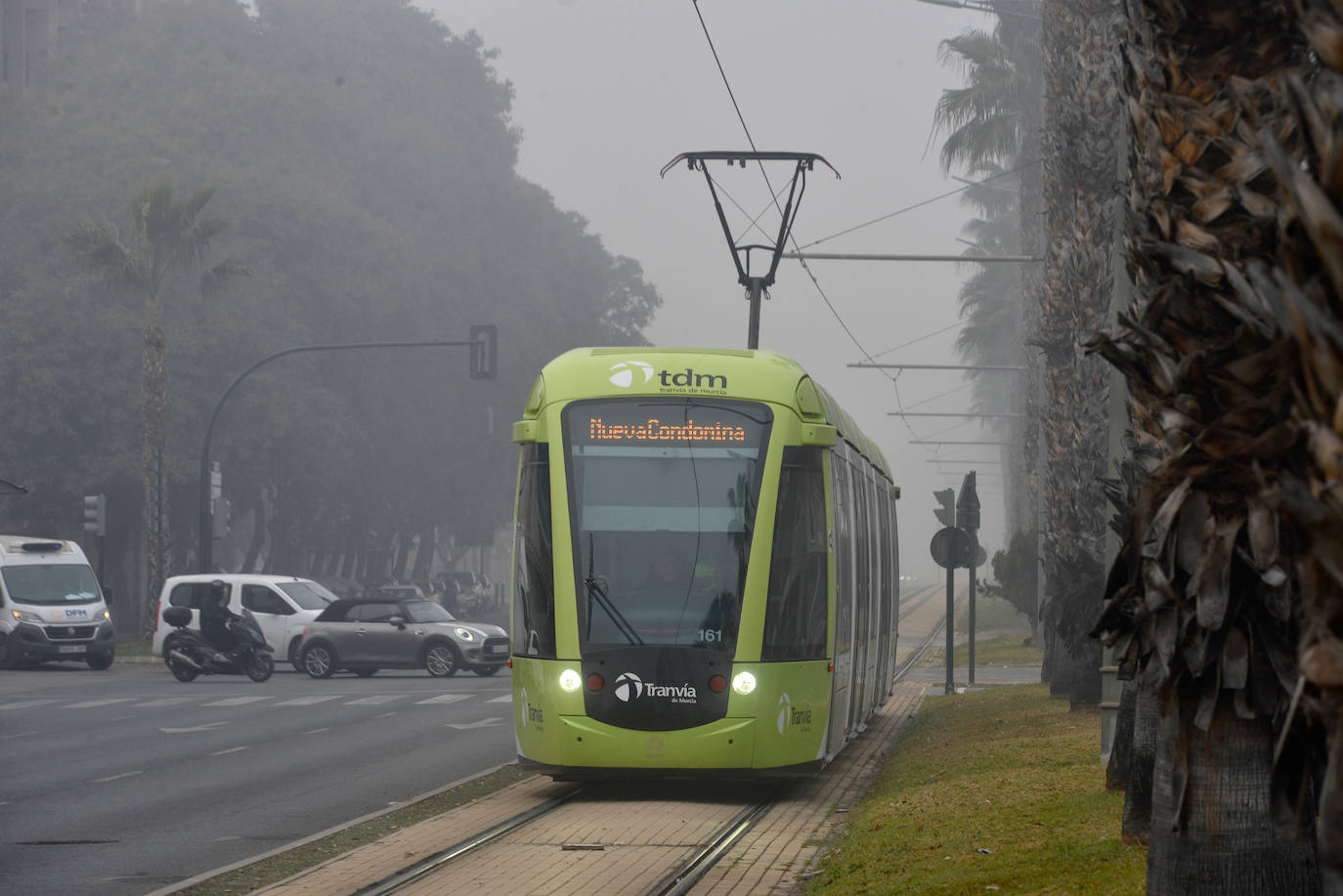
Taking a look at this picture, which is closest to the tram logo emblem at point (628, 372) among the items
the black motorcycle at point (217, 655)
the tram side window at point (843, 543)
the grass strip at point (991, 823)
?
the tram side window at point (843, 543)

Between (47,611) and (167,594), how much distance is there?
9.48ft

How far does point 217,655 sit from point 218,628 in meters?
0.45

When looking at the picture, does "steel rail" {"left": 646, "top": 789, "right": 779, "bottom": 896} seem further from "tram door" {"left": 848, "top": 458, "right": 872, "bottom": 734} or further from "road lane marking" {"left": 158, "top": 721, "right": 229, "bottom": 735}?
"road lane marking" {"left": 158, "top": 721, "right": 229, "bottom": 735}

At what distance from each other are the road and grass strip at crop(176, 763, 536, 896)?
31 centimetres

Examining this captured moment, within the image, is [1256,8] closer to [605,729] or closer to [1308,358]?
[1308,358]

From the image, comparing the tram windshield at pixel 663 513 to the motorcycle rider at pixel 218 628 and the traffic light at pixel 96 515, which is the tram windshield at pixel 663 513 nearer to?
the motorcycle rider at pixel 218 628

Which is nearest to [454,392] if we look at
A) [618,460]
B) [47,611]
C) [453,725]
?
[47,611]

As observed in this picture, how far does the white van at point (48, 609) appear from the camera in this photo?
1348 inches

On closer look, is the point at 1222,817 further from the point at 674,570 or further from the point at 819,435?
the point at 819,435

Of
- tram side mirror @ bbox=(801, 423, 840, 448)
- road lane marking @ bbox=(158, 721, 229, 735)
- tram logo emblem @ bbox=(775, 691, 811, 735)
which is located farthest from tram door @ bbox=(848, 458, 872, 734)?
road lane marking @ bbox=(158, 721, 229, 735)

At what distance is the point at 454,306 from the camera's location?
186 ft

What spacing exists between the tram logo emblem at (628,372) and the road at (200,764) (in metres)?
3.61

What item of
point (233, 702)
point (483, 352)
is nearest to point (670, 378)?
point (233, 702)

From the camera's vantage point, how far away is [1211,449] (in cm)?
593
